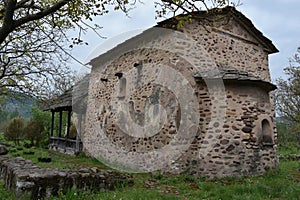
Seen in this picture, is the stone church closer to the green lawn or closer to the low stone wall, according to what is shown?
the green lawn

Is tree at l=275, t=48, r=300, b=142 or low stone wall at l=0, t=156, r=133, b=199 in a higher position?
tree at l=275, t=48, r=300, b=142

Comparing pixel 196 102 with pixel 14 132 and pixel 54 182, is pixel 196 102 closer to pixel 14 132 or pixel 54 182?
pixel 54 182

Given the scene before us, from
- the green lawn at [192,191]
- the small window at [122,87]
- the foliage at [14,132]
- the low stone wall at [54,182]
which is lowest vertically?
the green lawn at [192,191]

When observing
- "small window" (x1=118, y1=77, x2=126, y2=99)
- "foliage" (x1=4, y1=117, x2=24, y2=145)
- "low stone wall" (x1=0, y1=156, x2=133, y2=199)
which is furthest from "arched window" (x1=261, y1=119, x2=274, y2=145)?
"foliage" (x1=4, y1=117, x2=24, y2=145)

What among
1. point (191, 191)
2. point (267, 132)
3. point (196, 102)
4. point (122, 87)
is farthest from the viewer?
point (122, 87)

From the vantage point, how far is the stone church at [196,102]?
7.78 meters

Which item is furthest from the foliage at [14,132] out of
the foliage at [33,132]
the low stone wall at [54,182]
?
the low stone wall at [54,182]

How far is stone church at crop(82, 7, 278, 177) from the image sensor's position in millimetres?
7777

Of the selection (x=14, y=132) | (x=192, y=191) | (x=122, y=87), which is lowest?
(x=192, y=191)

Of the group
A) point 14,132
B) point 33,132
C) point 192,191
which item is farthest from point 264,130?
point 14,132

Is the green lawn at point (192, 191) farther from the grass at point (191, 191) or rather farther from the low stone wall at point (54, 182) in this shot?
the low stone wall at point (54, 182)

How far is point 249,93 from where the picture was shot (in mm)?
8070

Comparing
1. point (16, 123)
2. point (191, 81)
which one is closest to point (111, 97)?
point (191, 81)

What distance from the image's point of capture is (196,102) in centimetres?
818
